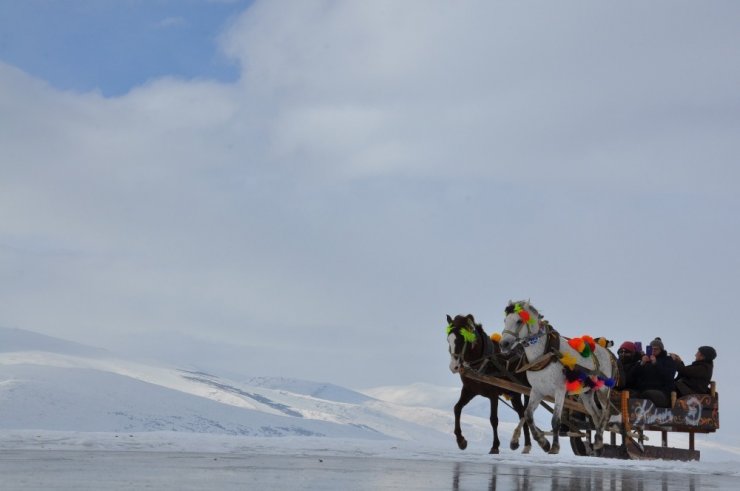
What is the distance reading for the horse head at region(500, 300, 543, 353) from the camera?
1895 cm

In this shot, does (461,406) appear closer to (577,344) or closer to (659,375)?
(577,344)

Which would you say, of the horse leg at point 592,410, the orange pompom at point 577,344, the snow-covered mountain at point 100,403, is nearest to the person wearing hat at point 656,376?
the horse leg at point 592,410

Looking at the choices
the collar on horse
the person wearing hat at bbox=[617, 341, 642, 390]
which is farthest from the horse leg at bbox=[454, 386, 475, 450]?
the person wearing hat at bbox=[617, 341, 642, 390]

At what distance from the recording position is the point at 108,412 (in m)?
135

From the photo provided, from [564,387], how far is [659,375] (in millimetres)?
1991

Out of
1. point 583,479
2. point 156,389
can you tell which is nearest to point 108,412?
point 156,389

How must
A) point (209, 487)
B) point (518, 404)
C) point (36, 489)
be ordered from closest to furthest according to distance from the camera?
point (36, 489) → point (209, 487) → point (518, 404)

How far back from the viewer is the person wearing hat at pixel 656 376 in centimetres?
2033

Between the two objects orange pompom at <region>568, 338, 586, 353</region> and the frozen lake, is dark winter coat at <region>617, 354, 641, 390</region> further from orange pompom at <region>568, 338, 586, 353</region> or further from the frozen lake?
the frozen lake

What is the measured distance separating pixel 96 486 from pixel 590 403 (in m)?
13.0

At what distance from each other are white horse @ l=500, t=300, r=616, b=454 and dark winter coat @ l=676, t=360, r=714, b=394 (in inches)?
61.6

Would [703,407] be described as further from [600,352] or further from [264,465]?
[264,465]

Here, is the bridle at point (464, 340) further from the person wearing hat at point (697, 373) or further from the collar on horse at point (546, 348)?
the person wearing hat at point (697, 373)

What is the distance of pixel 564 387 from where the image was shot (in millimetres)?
19688
